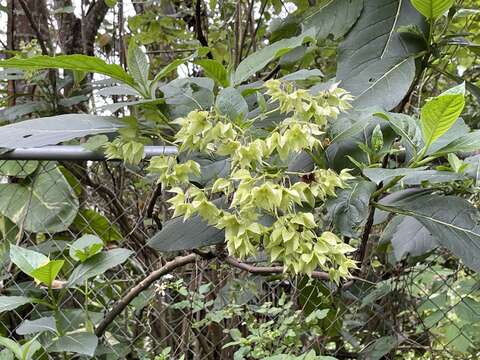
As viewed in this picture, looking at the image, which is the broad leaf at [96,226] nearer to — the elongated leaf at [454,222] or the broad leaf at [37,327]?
the broad leaf at [37,327]

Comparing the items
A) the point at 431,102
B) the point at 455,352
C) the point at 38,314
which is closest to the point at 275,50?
the point at 431,102

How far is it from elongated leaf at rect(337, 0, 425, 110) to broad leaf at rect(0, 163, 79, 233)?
1079mm

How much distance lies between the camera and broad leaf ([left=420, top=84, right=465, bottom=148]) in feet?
2.61

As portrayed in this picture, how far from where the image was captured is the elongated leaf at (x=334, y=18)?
52.0 inches

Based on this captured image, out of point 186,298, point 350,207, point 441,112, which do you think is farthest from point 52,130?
point 186,298

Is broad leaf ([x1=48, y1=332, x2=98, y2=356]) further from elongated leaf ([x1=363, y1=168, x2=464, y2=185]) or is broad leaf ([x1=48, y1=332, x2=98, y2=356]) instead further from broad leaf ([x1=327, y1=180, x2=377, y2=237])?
elongated leaf ([x1=363, y1=168, x2=464, y2=185])

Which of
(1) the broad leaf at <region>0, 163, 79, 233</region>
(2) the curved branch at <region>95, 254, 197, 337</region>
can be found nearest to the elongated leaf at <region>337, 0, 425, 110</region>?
(2) the curved branch at <region>95, 254, 197, 337</region>

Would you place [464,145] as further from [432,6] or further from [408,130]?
[432,6]

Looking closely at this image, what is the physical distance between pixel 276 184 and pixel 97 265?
0.71 meters

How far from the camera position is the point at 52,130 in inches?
38.2

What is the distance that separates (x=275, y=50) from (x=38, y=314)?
3.97 ft

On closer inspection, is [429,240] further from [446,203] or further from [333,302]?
[333,302]

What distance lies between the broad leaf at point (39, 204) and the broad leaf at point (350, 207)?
1178 mm

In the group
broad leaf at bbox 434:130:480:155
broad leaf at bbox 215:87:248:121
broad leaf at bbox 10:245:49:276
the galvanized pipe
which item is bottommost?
broad leaf at bbox 10:245:49:276
